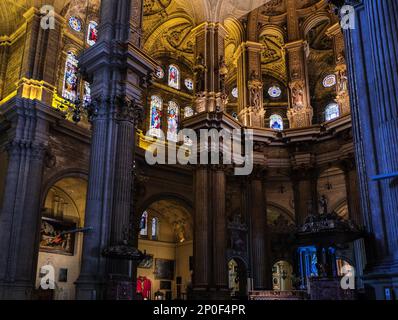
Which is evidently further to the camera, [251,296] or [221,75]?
[221,75]

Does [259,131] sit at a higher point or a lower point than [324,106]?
lower

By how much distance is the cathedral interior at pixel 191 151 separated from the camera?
1095 centimetres

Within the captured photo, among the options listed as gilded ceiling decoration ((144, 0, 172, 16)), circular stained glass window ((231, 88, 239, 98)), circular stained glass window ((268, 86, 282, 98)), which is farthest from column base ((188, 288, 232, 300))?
circular stained glass window ((268, 86, 282, 98))

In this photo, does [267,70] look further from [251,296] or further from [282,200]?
[251,296]

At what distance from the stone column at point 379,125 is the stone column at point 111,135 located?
7474mm

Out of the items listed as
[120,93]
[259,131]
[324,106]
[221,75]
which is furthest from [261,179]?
[120,93]

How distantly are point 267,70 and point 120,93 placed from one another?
21.4 m

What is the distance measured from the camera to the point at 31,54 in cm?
2261

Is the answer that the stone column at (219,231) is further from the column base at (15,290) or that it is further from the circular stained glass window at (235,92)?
the circular stained glass window at (235,92)

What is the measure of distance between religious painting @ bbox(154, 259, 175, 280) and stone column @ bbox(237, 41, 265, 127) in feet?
42.4

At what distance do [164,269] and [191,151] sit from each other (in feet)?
42.9

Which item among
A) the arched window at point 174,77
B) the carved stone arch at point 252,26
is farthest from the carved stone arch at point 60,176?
the carved stone arch at point 252,26

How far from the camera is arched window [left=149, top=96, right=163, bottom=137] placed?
3003 centimetres

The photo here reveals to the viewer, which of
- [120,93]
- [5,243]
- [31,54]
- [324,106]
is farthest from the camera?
[324,106]
